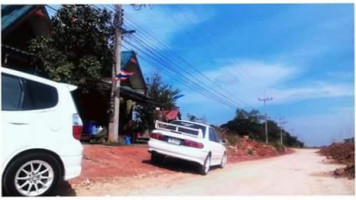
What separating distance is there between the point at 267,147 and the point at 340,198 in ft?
27.0

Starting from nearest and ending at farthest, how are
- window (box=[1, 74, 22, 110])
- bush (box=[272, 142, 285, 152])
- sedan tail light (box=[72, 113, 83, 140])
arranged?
window (box=[1, 74, 22, 110]) → sedan tail light (box=[72, 113, 83, 140]) → bush (box=[272, 142, 285, 152])

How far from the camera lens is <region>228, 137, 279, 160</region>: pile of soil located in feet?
43.7

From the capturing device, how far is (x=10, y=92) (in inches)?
230

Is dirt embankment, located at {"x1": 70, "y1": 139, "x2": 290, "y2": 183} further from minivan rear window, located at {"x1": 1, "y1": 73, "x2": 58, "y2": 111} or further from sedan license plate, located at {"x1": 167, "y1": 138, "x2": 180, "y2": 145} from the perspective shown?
minivan rear window, located at {"x1": 1, "y1": 73, "x2": 58, "y2": 111}

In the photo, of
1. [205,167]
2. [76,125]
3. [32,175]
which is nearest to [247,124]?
[205,167]

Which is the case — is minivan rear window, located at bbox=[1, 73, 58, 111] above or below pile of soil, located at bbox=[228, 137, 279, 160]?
above

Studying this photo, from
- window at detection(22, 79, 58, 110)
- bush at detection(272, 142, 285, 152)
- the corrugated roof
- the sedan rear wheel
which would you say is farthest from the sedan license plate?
bush at detection(272, 142, 285, 152)

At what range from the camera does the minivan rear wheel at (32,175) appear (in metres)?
A: 5.64

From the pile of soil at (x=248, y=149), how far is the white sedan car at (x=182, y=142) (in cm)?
215

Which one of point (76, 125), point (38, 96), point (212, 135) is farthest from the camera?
point (212, 135)

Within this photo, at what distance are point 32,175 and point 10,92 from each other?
1026mm

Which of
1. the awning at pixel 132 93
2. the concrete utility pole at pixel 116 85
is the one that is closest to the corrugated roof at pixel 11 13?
the concrete utility pole at pixel 116 85

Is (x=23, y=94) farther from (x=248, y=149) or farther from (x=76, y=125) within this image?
(x=248, y=149)

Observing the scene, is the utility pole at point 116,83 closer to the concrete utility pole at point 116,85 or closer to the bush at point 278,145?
the concrete utility pole at point 116,85
